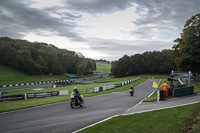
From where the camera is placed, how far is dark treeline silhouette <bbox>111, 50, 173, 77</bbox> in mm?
106481

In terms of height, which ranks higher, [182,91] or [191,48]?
[191,48]

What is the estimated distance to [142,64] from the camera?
115875 mm

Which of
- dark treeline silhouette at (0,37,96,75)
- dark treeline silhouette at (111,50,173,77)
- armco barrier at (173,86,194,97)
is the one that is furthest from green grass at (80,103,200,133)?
dark treeline silhouette at (111,50,173,77)

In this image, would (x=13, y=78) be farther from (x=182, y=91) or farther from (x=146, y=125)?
(x=146, y=125)

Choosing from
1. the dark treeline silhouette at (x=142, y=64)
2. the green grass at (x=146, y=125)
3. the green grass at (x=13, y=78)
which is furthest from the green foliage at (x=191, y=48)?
the dark treeline silhouette at (x=142, y=64)

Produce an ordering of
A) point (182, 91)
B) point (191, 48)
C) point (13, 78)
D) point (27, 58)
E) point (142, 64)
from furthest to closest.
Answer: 1. point (142, 64)
2. point (27, 58)
3. point (13, 78)
4. point (191, 48)
5. point (182, 91)

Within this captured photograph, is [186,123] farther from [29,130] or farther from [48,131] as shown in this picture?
[29,130]

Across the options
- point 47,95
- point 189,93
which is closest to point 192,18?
point 189,93

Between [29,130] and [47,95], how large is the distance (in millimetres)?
19667

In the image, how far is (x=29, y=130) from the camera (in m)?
8.77

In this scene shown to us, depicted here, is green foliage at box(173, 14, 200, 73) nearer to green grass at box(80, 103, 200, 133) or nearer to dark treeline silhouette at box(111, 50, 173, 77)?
green grass at box(80, 103, 200, 133)

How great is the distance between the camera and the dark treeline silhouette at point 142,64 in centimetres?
10648

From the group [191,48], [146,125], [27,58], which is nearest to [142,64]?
[27,58]

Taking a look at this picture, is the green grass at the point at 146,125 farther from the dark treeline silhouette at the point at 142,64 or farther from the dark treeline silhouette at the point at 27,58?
the dark treeline silhouette at the point at 142,64
